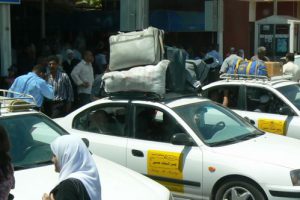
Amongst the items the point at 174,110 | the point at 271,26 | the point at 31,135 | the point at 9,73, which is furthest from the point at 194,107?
the point at 271,26

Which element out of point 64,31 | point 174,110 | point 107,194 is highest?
point 64,31

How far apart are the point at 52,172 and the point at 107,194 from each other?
64 cm

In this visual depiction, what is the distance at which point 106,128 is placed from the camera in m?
7.21

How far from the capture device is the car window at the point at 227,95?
9117 millimetres

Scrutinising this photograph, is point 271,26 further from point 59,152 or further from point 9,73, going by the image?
point 59,152

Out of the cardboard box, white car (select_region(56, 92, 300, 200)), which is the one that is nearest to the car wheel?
white car (select_region(56, 92, 300, 200))

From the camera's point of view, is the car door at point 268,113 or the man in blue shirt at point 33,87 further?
the man in blue shirt at point 33,87

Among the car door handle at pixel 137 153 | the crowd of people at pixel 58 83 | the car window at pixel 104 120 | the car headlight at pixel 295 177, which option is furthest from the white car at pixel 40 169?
the crowd of people at pixel 58 83

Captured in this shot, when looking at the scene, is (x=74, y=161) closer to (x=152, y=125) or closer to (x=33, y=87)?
(x=152, y=125)

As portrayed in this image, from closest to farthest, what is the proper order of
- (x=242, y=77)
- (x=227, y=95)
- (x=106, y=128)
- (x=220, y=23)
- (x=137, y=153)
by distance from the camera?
1. (x=137, y=153)
2. (x=106, y=128)
3. (x=227, y=95)
4. (x=242, y=77)
5. (x=220, y=23)

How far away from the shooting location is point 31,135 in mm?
5602

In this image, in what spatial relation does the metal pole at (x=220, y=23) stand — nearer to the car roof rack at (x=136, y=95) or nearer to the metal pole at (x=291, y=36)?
the metal pole at (x=291, y=36)

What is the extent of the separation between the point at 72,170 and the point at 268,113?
19.2 ft

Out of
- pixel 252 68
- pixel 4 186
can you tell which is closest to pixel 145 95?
pixel 252 68
